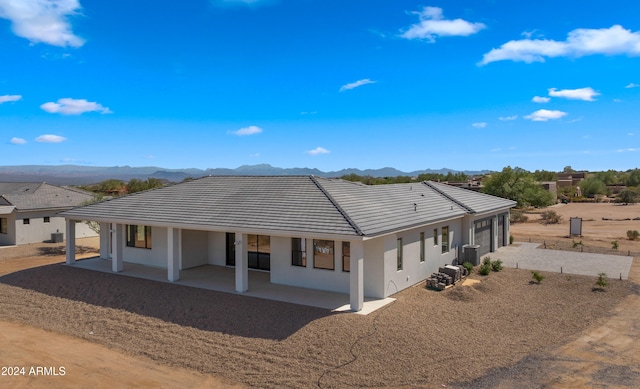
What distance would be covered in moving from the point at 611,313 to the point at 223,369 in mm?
12191

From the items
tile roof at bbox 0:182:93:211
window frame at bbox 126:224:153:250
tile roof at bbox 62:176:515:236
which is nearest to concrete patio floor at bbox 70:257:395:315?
window frame at bbox 126:224:153:250

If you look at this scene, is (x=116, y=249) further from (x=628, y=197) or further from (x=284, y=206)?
(x=628, y=197)

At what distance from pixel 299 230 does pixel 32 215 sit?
81.5 ft

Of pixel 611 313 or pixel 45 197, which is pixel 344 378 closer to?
pixel 611 313

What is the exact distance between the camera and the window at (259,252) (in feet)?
61.2

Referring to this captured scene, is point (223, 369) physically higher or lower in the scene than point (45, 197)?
lower

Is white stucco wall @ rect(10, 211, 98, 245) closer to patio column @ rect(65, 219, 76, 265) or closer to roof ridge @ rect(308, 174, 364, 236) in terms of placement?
patio column @ rect(65, 219, 76, 265)

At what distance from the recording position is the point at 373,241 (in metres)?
15.2

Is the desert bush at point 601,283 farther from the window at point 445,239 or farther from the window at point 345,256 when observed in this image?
the window at point 345,256

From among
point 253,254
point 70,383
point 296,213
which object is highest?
point 296,213

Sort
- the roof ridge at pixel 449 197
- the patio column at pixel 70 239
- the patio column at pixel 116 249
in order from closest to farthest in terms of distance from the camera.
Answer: the patio column at pixel 116 249
the patio column at pixel 70 239
the roof ridge at pixel 449 197

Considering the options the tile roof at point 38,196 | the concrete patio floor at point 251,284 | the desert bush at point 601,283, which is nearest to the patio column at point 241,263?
the concrete patio floor at point 251,284

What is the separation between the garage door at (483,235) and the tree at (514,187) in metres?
32.7

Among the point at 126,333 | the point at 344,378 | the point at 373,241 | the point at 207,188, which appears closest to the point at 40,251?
the point at 207,188
